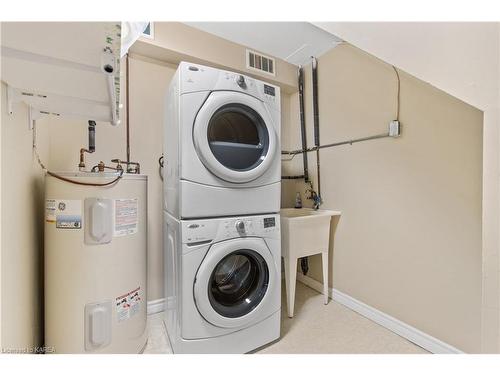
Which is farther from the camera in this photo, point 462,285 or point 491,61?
point 462,285

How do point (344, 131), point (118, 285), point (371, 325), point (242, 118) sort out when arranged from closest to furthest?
1. point (118, 285)
2. point (242, 118)
3. point (371, 325)
4. point (344, 131)

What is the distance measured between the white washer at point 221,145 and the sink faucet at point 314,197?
838 mm

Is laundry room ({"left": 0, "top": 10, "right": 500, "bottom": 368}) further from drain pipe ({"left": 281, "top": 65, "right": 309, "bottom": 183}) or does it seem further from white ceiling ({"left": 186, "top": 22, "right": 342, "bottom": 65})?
drain pipe ({"left": 281, "top": 65, "right": 309, "bottom": 183})

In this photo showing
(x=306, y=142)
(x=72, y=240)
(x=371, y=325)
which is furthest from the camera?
(x=306, y=142)

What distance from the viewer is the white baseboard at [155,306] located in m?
1.72

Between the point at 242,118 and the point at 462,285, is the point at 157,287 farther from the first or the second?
the point at 462,285

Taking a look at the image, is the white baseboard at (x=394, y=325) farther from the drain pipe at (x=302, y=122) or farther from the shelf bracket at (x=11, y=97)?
the shelf bracket at (x=11, y=97)

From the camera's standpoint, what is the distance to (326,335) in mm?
1472


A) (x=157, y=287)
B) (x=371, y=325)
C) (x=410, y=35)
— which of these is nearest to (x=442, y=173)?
(x=410, y=35)

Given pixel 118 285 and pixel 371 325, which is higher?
pixel 118 285

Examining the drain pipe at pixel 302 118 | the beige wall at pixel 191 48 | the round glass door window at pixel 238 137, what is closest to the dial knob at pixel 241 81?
the round glass door window at pixel 238 137
